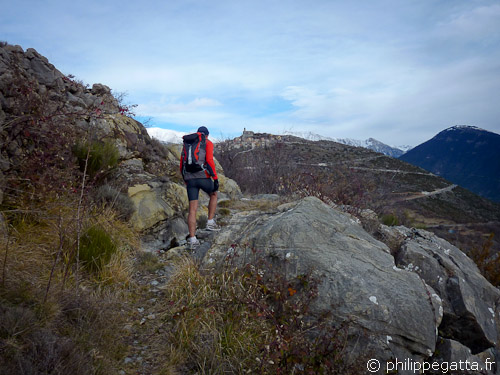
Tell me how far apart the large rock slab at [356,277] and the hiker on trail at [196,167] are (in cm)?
114

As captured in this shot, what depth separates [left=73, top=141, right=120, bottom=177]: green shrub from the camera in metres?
5.65

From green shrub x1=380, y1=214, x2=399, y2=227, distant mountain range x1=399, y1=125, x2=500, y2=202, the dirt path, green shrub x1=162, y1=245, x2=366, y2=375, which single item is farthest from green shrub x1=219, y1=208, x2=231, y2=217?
distant mountain range x1=399, y1=125, x2=500, y2=202

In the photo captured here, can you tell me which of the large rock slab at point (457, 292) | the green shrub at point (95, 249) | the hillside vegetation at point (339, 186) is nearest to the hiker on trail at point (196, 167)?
the green shrub at point (95, 249)

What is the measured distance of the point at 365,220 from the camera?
6504mm

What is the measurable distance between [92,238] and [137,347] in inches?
65.6

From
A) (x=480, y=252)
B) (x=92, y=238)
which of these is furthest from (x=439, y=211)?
(x=92, y=238)

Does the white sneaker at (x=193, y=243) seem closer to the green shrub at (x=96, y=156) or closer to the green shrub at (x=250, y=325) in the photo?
the green shrub at (x=250, y=325)

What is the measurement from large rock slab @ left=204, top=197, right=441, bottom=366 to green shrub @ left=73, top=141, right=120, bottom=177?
3095 mm

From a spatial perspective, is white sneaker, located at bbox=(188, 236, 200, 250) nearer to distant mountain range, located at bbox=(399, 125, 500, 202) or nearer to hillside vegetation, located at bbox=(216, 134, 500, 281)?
hillside vegetation, located at bbox=(216, 134, 500, 281)

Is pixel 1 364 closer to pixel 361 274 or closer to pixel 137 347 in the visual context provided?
pixel 137 347

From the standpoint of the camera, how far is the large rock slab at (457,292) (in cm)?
Result: 414

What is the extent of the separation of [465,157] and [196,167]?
129457 mm

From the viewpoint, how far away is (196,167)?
5.54 meters

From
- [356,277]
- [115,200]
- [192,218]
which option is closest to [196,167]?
[192,218]
